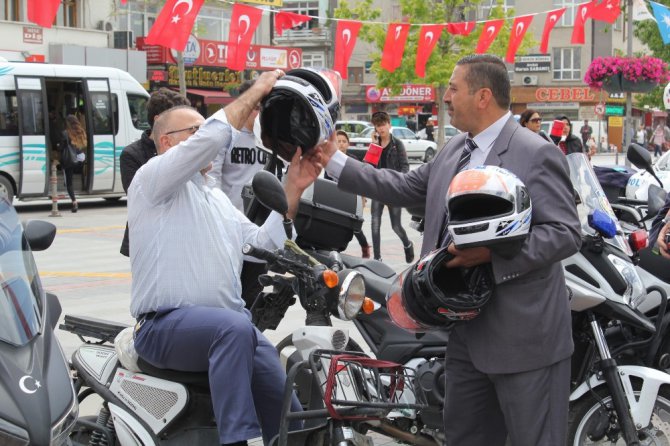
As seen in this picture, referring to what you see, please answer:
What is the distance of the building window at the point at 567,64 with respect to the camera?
61.1 m

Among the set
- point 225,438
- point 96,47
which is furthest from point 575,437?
point 96,47

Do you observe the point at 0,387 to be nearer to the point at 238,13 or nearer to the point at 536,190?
the point at 536,190

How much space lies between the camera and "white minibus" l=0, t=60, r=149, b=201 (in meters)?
19.3

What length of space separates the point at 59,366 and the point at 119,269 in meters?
8.47

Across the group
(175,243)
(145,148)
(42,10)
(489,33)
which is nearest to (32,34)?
(489,33)

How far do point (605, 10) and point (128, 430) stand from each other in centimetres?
1723

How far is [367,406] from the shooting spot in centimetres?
366

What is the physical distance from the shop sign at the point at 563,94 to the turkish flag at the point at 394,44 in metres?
43.0

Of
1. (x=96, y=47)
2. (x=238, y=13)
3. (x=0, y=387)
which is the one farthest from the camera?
(x=96, y=47)

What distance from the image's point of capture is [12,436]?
9.50 feet

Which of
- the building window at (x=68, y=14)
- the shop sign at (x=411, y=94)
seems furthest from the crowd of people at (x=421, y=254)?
the shop sign at (x=411, y=94)

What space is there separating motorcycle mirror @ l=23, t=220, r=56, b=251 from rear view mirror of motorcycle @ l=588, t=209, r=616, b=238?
2455 mm

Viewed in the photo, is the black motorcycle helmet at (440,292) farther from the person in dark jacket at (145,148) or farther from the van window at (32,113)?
the van window at (32,113)

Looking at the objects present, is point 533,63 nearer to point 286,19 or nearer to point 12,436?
point 286,19
